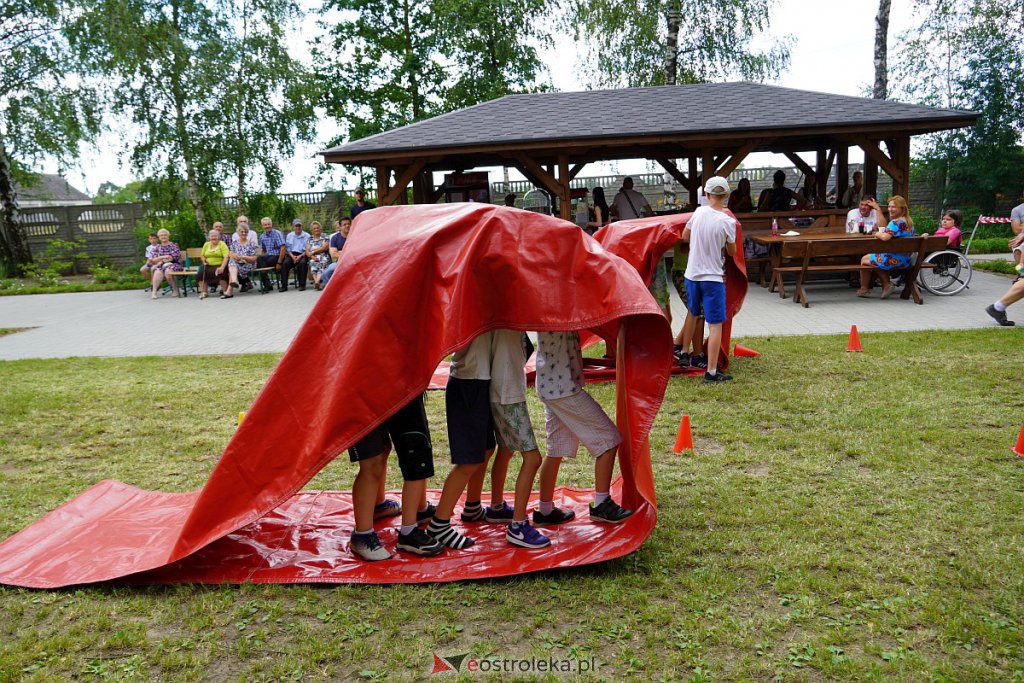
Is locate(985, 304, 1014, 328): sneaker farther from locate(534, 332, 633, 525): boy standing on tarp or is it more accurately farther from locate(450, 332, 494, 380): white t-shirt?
locate(450, 332, 494, 380): white t-shirt

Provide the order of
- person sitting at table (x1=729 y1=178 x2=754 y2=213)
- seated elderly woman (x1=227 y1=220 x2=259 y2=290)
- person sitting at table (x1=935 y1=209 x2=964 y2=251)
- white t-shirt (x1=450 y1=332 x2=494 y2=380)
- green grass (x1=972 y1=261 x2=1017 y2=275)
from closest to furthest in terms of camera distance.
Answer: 1. white t-shirt (x1=450 y1=332 x2=494 y2=380)
2. person sitting at table (x1=935 y1=209 x2=964 y2=251)
3. green grass (x1=972 y1=261 x2=1017 y2=275)
4. person sitting at table (x1=729 y1=178 x2=754 y2=213)
5. seated elderly woman (x1=227 y1=220 x2=259 y2=290)

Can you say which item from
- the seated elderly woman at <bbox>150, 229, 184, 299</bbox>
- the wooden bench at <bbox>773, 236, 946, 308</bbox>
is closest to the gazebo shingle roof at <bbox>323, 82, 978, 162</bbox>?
the wooden bench at <bbox>773, 236, 946, 308</bbox>

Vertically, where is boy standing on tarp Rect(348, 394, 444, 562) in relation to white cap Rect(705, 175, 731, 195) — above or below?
below

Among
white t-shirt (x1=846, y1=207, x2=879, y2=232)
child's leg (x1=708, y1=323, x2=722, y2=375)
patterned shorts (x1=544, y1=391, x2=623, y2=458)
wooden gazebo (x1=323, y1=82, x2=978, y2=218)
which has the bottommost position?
child's leg (x1=708, y1=323, x2=722, y2=375)

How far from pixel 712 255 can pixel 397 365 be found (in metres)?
4.71

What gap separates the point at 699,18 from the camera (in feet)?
87.4

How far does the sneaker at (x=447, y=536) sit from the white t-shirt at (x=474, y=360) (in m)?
0.84

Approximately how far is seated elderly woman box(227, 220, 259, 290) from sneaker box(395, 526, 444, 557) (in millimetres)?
14811

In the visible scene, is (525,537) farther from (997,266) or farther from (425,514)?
(997,266)

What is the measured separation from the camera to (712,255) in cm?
759

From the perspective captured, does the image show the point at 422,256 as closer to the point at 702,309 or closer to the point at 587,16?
the point at 702,309

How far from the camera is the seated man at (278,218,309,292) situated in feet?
59.5

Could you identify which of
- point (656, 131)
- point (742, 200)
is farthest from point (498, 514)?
point (742, 200)

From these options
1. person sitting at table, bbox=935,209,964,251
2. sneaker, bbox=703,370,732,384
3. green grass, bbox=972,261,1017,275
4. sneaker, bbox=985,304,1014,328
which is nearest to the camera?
sneaker, bbox=703,370,732,384
